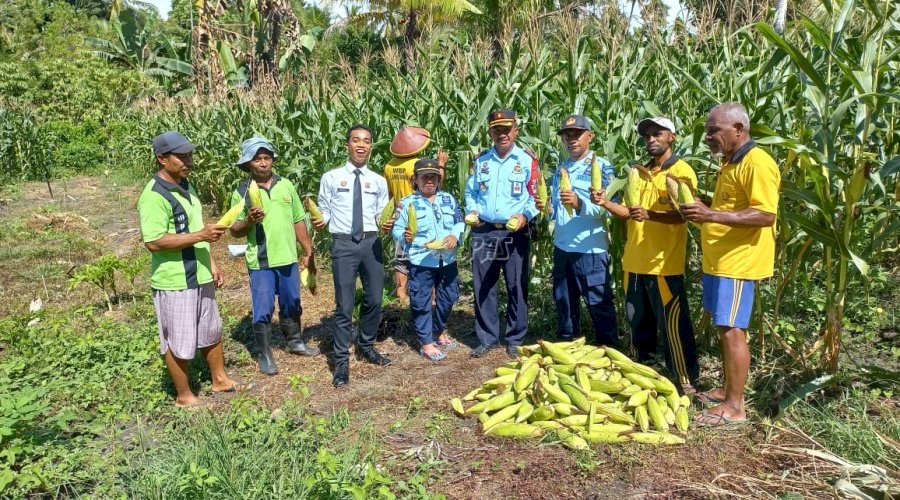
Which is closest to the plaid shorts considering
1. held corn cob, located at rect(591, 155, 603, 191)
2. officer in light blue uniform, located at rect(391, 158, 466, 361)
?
officer in light blue uniform, located at rect(391, 158, 466, 361)

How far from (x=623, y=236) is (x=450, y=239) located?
1.33m

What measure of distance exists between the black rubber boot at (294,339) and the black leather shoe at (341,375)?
0.76 metres

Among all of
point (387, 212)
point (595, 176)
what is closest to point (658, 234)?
point (595, 176)

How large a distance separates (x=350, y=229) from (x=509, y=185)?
49.8 inches

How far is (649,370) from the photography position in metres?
4.14

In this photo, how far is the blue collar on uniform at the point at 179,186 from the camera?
4.17 meters

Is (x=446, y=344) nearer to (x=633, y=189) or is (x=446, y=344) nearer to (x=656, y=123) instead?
(x=633, y=189)

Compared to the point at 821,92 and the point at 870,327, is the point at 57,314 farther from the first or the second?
the point at 870,327

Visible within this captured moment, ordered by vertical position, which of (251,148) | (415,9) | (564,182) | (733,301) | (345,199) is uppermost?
(415,9)

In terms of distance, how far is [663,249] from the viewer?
4160mm

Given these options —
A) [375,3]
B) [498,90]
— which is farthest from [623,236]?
[375,3]

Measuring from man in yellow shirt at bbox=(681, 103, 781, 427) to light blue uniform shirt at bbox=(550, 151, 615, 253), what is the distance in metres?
0.96

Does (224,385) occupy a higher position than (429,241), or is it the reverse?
(429,241)

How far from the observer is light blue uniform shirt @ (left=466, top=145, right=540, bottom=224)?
484 centimetres
